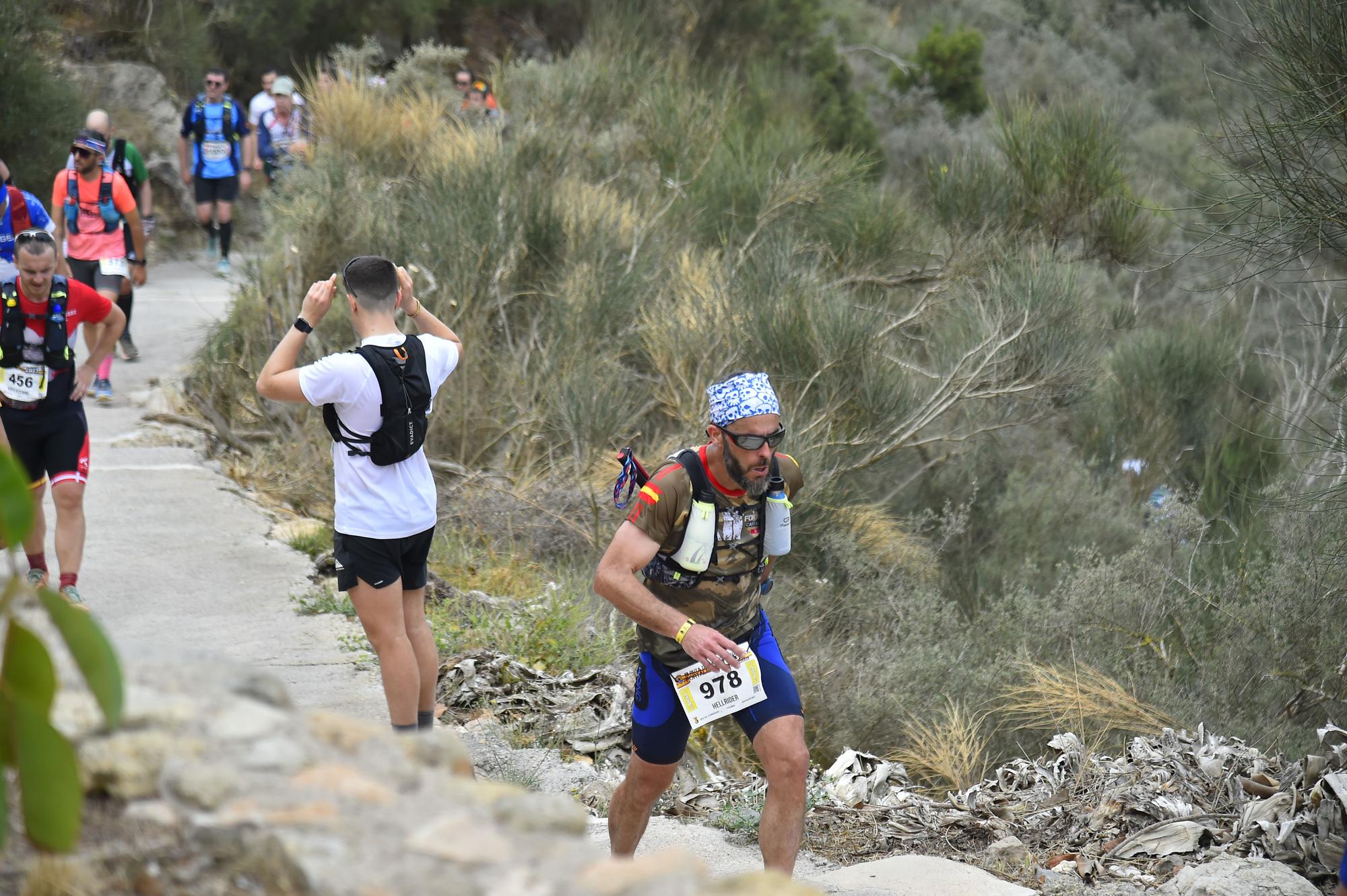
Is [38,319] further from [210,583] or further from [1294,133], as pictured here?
[1294,133]

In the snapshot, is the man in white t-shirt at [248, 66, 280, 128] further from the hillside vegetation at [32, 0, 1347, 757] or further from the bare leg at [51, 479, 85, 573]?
the bare leg at [51, 479, 85, 573]

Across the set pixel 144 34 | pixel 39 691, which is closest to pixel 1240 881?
pixel 39 691

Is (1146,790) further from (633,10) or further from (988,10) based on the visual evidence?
(988,10)

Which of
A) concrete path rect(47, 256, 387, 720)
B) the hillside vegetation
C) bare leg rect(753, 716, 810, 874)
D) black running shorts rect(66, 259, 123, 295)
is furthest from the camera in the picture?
black running shorts rect(66, 259, 123, 295)

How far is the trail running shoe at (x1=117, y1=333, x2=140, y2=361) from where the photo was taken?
38.3ft

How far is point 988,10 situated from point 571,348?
75.3 feet

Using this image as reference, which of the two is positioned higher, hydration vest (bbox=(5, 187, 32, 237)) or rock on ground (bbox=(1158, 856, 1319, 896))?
hydration vest (bbox=(5, 187, 32, 237))

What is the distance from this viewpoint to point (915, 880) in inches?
177

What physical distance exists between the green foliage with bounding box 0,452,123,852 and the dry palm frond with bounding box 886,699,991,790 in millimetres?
5240

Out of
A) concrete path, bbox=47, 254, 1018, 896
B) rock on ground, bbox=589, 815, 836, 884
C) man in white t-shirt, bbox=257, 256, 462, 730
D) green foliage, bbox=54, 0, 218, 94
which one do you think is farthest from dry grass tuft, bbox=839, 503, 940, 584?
green foliage, bbox=54, 0, 218, 94

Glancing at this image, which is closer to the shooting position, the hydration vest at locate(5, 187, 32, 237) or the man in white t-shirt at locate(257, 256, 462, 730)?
the man in white t-shirt at locate(257, 256, 462, 730)

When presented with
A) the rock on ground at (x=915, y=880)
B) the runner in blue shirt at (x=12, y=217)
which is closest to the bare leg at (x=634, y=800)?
the rock on ground at (x=915, y=880)

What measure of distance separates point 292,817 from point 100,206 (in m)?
8.64

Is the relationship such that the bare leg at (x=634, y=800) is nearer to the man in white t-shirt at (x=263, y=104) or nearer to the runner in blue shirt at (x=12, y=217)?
the runner in blue shirt at (x=12, y=217)
